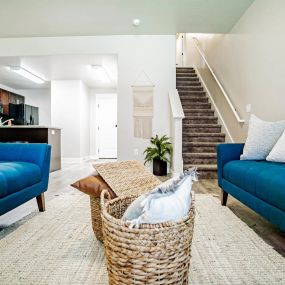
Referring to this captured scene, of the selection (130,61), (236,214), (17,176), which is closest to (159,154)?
(130,61)

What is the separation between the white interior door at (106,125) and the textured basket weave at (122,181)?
22.0 ft

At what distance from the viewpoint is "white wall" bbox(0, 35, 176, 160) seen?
4.91 metres

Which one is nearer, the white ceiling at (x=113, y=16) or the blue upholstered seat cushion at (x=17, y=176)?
the blue upholstered seat cushion at (x=17, y=176)

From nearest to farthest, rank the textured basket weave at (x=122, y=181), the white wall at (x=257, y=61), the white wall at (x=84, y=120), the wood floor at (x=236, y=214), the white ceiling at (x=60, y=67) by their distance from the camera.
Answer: the textured basket weave at (x=122, y=181) → the wood floor at (x=236, y=214) → the white wall at (x=257, y=61) → the white ceiling at (x=60, y=67) → the white wall at (x=84, y=120)

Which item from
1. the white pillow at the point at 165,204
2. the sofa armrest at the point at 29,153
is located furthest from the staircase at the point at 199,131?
the white pillow at the point at 165,204

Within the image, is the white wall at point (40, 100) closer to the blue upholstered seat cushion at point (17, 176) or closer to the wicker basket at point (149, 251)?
the blue upholstered seat cushion at point (17, 176)

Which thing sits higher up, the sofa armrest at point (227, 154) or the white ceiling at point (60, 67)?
the white ceiling at point (60, 67)

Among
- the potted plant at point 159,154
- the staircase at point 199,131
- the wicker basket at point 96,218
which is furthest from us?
the potted plant at point 159,154

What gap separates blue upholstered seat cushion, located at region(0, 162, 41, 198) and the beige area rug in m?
0.30

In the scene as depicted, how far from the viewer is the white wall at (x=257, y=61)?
305 cm

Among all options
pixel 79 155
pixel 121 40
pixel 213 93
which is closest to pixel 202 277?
pixel 121 40

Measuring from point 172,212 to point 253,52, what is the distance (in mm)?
3534

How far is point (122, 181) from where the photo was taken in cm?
150

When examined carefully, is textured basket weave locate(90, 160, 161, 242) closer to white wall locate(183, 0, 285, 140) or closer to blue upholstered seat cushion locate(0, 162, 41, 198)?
blue upholstered seat cushion locate(0, 162, 41, 198)
